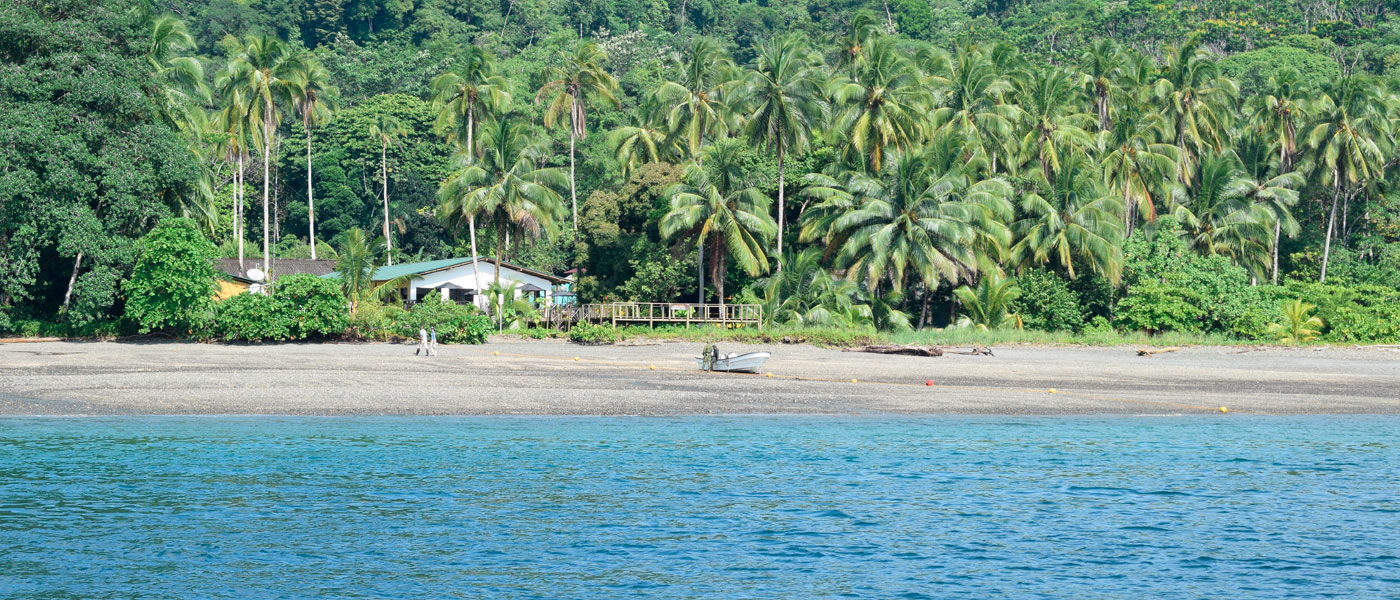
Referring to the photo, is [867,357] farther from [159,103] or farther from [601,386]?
[159,103]

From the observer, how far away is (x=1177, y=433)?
24.0 meters

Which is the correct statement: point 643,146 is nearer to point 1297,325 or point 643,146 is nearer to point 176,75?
point 176,75

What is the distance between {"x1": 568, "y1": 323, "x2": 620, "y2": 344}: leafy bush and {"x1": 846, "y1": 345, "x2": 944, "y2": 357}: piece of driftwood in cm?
828

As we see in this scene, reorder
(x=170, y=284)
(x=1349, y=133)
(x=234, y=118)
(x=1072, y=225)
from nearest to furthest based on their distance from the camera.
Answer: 1. (x=170, y=284)
2. (x=1072, y=225)
3. (x=1349, y=133)
4. (x=234, y=118)

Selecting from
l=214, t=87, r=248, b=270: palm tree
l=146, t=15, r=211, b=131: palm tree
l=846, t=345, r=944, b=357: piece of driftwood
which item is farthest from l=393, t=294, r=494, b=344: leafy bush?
l=214, t=87, r=248, b=270: palm tree

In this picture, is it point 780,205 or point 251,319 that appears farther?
point 780,205

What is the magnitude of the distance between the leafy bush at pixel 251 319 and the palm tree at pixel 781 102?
782 inches

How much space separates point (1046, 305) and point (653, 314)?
622 inches

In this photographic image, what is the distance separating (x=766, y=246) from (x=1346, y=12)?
257ft

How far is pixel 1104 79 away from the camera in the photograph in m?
58.6

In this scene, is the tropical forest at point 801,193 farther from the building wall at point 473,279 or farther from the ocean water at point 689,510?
the ocean water at point 689,510

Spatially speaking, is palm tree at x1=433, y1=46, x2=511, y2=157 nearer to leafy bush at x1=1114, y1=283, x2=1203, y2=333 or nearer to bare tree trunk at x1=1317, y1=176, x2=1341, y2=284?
leafy bush at x1=1114, y1=283, x2=1203, y2=333

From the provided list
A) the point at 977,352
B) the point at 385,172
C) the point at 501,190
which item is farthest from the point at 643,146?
the point at 977,352

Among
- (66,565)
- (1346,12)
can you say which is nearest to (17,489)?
(66,565)
